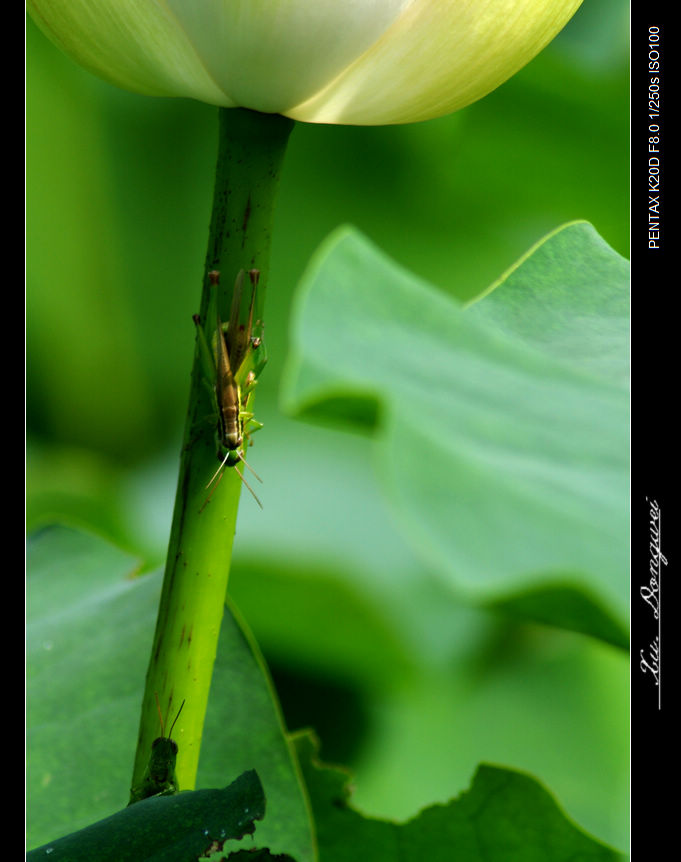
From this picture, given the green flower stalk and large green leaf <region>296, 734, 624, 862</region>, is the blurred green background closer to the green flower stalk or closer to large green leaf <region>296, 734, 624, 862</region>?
large green leaf <region>296, 734, 624, 862</region>

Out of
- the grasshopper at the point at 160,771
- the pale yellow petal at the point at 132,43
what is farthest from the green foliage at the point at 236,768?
the pale yellow petal at the point at 132,43

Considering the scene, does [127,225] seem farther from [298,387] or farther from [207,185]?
[298,387]

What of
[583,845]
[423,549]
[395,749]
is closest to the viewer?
[423,549]

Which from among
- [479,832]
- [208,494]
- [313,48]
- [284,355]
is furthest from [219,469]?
[284,355]

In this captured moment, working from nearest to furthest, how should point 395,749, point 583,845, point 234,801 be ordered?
1. point 234,801
2. point 583,845
3. point 395,749
